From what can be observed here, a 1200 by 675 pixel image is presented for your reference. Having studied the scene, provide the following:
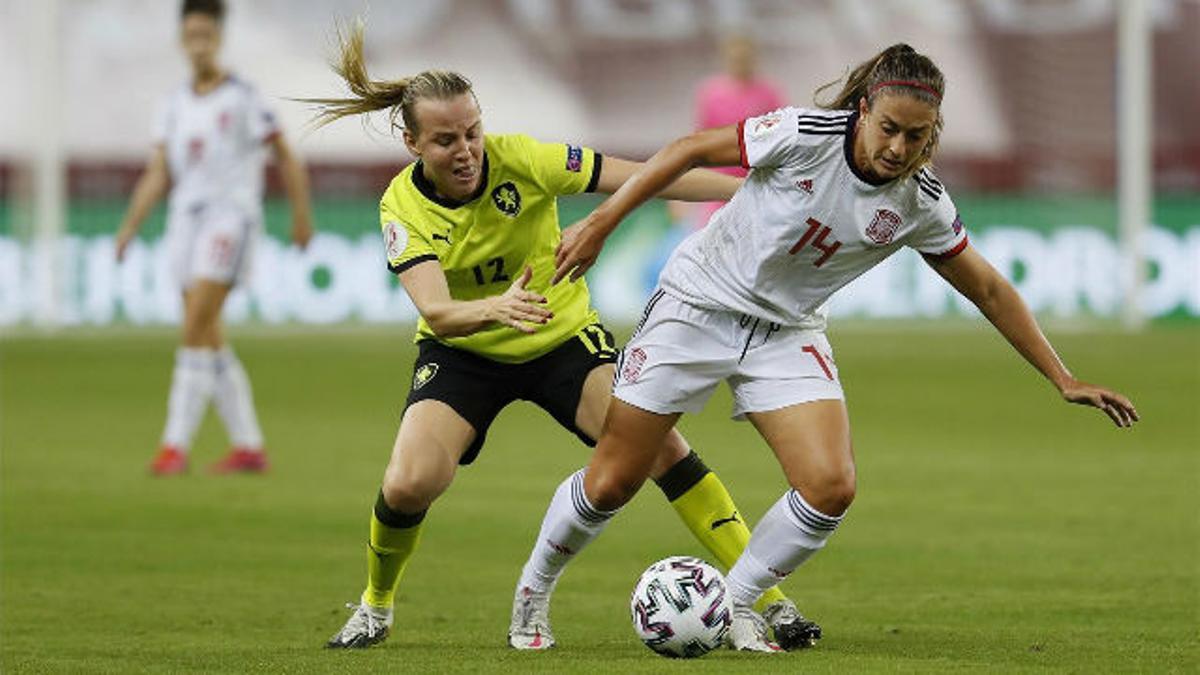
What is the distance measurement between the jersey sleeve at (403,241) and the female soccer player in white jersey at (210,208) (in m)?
5.66

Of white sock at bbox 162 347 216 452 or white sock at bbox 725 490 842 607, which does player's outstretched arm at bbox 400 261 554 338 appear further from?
white sock at bbox 162 347 216 452

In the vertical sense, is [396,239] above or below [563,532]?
above

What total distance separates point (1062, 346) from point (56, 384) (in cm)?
817

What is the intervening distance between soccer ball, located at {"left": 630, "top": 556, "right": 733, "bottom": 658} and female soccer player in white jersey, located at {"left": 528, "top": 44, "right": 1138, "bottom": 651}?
16 centimetres

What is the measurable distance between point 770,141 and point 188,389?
259 inches

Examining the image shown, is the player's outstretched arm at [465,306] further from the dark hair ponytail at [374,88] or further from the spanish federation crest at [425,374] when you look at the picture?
the dark hair ponytail at [374,88]

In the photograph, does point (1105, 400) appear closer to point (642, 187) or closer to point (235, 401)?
point (642, 187)

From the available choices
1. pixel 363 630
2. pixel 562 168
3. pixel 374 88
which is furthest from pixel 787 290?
pixel 363 630

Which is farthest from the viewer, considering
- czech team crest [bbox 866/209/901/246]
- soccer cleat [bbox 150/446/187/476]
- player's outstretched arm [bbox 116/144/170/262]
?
player's outstretched arm [bbox 116/144/170/262]

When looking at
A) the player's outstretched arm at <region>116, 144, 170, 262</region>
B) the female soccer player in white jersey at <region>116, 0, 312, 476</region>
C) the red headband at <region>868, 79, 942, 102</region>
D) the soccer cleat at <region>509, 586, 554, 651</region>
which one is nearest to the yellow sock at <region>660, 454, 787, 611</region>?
the soccer cleat at <region>509, 586, 554, 651</region>

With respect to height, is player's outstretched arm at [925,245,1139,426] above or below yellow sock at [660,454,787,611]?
above

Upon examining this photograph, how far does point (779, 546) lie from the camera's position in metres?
7.06

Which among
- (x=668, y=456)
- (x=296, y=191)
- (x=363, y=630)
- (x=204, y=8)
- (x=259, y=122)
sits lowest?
(x=363, y=630)

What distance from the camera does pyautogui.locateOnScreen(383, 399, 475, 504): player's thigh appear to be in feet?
23.9
